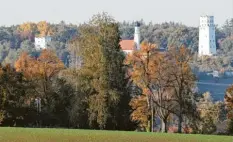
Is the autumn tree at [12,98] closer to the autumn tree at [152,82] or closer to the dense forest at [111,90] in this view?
the dense forest at [111,90]

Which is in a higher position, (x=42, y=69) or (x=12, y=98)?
(x=42, y=69)

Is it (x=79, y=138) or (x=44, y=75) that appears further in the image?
(x=44, y=75)

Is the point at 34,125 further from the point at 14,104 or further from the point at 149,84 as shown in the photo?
the point at 149,84

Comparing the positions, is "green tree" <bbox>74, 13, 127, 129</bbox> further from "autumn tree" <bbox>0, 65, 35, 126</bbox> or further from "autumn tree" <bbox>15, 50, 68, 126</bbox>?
"autumn tree" <bbox>0, 65, 35, 126</bbox>

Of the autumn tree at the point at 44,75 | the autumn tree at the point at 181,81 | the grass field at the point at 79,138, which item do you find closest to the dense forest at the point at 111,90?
the autumn tree at the point at 181,81

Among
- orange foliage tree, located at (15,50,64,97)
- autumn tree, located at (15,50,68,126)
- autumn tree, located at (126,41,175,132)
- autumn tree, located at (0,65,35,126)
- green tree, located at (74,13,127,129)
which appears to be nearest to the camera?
green tree, located at (74,13,127,129)

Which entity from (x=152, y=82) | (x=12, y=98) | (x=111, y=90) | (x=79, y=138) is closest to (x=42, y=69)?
(x=12, y=98)

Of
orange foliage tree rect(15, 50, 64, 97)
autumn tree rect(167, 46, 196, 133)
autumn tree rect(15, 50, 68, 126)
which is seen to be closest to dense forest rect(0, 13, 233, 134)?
autumn tree rect(167, 46, 196, 133)

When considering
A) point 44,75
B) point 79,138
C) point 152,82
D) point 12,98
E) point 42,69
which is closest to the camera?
point 79,138

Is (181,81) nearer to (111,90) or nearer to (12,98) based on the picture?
(111,90)

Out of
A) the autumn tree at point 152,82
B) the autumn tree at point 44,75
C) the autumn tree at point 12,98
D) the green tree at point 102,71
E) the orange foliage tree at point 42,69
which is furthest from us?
the orange foliage tree at point 42,69

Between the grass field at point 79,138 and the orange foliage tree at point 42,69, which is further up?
the orange foliage tree at point 42,69

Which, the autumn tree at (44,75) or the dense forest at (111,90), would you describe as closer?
the dense forest at (111,90)

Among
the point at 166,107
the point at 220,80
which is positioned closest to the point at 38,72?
the point at 166,107
